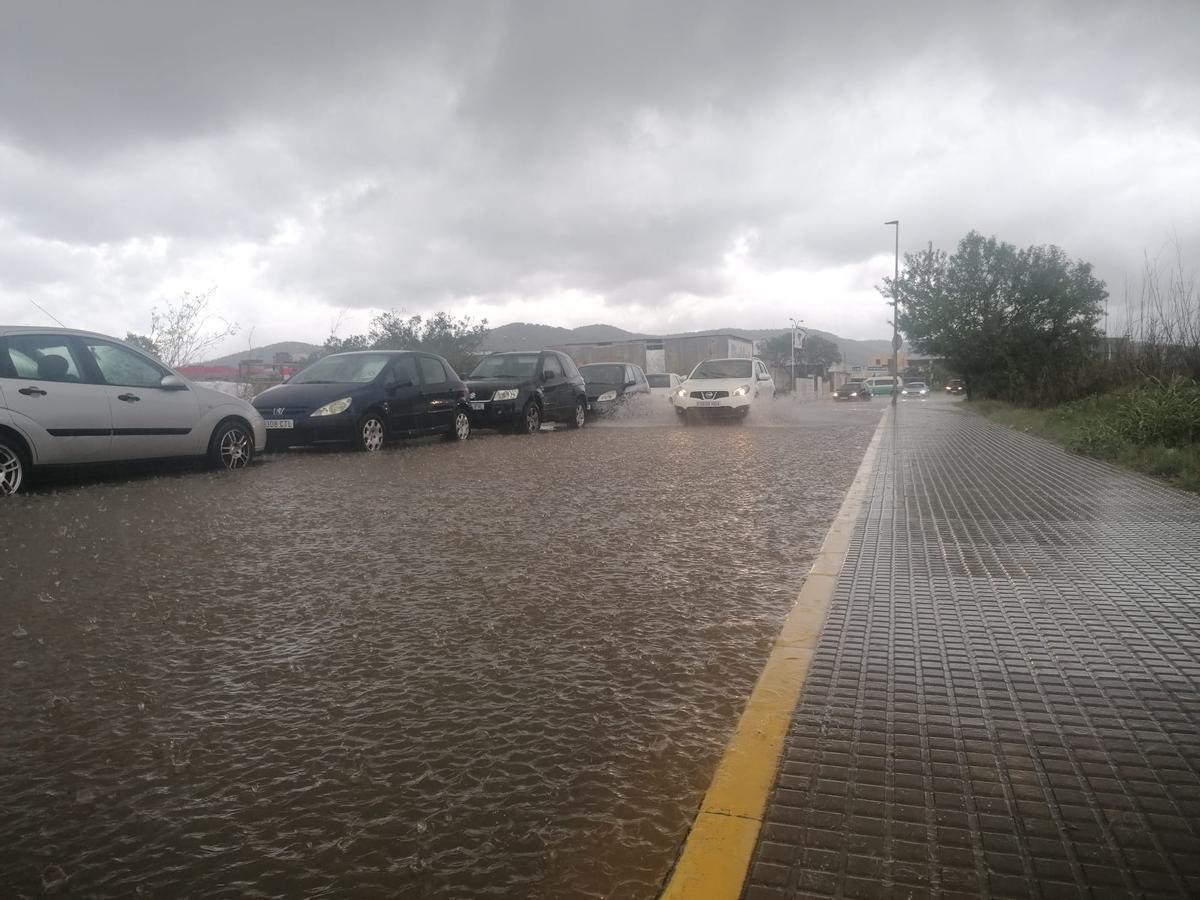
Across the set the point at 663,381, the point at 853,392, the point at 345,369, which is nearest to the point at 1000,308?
the point at 663,381

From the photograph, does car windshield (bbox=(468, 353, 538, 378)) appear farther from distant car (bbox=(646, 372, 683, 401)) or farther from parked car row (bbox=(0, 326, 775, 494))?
distant car (bbox=(646, 372, 683, 401))

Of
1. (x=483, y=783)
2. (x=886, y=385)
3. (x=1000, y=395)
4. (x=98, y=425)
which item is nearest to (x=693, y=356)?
(x=886, y=385)

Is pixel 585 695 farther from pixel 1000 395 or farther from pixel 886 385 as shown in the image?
pixel 886 385

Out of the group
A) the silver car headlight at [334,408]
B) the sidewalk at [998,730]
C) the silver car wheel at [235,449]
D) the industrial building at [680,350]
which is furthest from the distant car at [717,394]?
the industrial building at [680,350]

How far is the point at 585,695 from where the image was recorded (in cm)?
329

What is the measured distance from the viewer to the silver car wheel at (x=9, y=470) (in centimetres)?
791

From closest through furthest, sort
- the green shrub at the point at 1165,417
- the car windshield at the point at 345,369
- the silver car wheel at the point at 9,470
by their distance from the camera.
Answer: the silver car wheel at the point at 9,470, the green shrub at the point at 1165,417, the car windshield at the point at 345,369

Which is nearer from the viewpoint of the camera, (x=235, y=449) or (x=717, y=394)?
(x=235, y=449)

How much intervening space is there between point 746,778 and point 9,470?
7.88m

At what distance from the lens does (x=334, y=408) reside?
12219 millimetres

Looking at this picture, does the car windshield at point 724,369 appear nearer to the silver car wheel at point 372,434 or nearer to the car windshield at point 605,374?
the car windshield at point 605,374

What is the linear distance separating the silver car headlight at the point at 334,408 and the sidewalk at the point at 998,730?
8.27m

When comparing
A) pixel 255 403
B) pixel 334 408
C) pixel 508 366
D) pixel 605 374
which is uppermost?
pixel 508 366

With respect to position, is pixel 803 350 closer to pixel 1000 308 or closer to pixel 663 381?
pixel 1000 308
